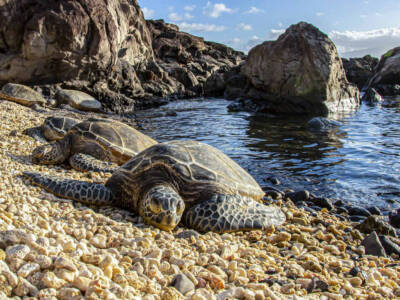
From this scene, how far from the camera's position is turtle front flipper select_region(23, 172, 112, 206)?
14.7ft

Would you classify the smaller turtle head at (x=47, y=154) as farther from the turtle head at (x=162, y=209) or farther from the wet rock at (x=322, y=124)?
the wet rock at (x=322, y=124)

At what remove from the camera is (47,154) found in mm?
6688

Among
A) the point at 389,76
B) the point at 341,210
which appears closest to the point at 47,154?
the point at 341,210

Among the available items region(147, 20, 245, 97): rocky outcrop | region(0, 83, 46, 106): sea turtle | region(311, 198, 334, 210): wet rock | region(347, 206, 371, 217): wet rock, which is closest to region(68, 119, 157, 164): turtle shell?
region(311, 198, 334, 210): wet rock

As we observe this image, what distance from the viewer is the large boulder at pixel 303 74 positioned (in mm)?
20812

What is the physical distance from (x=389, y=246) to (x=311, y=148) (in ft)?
23.9

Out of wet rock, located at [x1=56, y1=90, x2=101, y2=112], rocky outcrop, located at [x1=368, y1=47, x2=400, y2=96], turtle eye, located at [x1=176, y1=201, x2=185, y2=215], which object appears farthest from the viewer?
rocky outcrop, located at [x1=368, y1=47, x2=400, y2=96]

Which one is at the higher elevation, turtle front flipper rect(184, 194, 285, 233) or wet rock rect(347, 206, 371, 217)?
turtle front flipper rect(184, 194, 285, 233)

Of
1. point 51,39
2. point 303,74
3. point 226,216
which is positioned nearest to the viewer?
point 226,216

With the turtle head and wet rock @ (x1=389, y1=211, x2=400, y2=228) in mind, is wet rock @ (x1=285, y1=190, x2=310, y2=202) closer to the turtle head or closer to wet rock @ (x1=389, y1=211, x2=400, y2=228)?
wet rock @ (x1=389, y1=211, x2=400, y2=228)

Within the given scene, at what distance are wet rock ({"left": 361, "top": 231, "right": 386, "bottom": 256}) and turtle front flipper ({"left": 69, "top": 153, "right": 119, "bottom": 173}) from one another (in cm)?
459

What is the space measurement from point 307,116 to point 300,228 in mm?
16413

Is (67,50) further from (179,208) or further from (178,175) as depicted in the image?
(179,208)

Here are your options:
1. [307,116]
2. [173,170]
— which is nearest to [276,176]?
[173,170]
